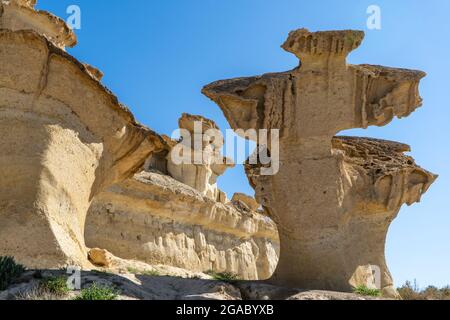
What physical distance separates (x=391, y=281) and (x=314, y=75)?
4.20 meters

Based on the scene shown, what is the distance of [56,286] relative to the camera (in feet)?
23.1

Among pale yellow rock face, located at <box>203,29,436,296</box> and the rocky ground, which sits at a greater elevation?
pale yellow rock face, located at <box>203,29,436,296</box>

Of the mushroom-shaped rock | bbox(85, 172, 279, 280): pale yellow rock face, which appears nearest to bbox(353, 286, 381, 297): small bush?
bbox(85, 172, 279, 280): pale yellow rock face

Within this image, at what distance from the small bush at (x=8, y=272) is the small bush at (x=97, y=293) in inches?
38.1

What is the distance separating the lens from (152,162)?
20.2 meters

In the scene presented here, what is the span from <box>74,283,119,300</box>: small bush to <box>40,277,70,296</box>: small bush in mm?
216

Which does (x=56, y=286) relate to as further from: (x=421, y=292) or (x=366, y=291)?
(x=421, y=292)

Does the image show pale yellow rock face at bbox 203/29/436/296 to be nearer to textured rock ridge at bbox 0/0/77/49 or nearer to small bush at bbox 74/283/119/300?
small bush at bbox 74/283/119/300

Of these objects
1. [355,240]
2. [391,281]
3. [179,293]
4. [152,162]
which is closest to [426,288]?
[391,281]

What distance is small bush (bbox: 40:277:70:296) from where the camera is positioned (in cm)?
695

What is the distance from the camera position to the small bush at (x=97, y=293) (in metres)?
6.70

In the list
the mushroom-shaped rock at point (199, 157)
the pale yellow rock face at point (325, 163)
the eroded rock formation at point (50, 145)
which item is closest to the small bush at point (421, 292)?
the pale yellow rock face at point (325, 163)

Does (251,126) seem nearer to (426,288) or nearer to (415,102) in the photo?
(415,102)

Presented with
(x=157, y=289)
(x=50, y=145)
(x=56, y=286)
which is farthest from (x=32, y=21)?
(x=56, y=286)
